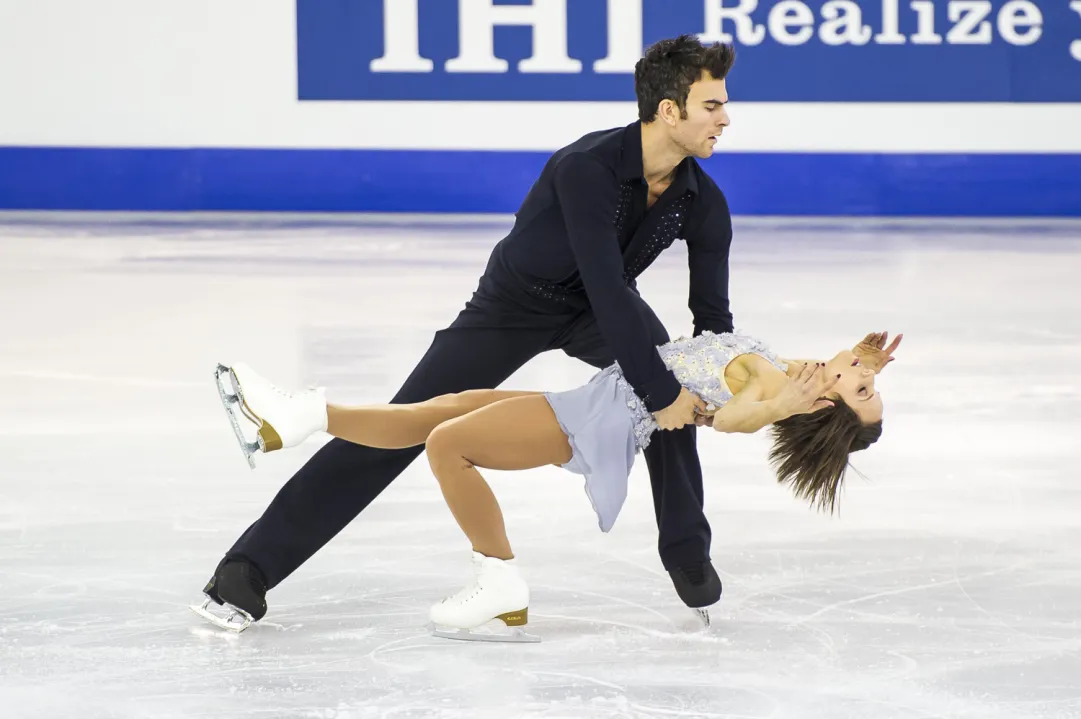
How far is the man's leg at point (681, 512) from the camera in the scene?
2.69 meters

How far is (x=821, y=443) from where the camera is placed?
2678mm

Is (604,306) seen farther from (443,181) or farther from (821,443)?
(443,181)

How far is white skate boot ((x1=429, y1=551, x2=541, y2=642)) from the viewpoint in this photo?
259cm

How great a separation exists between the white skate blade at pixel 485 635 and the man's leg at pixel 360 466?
0.96 feet

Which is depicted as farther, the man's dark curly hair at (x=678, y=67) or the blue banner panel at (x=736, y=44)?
the blue banner panel at (x=736, y=44)

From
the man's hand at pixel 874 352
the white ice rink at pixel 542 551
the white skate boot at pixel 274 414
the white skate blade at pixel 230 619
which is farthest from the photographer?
the man's hand at pixel 874 352

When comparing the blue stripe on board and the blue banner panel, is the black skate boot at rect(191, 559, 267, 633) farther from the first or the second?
the blue banner panel

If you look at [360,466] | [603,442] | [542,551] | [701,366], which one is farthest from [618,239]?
[542,551]

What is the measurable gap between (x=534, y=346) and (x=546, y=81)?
267 inches

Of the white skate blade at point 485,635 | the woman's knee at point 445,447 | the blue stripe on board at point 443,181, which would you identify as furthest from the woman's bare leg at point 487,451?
the blue stripe on board at point 443,181

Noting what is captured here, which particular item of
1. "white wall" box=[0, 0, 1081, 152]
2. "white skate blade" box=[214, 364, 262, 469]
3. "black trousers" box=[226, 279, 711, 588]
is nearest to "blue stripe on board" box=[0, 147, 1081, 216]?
"white wall" box=[0, 0, 1081, 152]

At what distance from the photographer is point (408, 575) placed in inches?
116

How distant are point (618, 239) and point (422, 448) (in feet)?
1.64

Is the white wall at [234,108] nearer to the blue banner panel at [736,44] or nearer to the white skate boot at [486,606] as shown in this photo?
the blue banner panel at [736,44]
